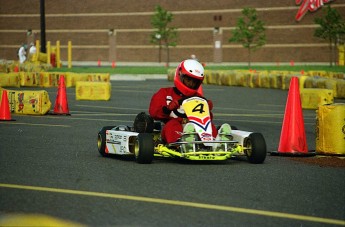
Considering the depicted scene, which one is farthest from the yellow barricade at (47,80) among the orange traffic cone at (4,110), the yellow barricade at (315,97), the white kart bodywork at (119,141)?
the white kart bodywork at (119,141)

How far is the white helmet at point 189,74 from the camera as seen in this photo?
11.6 meters

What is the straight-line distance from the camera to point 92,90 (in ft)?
87.6

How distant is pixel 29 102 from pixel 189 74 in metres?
8.81

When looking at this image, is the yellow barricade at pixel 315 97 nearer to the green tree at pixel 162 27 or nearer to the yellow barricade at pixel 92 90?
the yellow barricade at pixel 92 90

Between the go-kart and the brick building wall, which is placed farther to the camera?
the brick building wall

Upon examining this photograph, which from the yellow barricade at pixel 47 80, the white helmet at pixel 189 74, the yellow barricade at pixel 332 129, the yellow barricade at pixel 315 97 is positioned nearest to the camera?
the white helmet at pixel 189 74

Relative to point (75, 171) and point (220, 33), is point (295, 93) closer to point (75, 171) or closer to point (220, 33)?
point (75, 171)

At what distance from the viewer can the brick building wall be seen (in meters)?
70.4

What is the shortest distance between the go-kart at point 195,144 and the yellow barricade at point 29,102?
27.0ft

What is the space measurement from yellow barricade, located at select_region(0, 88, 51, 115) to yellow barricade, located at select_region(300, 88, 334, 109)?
6948 mm

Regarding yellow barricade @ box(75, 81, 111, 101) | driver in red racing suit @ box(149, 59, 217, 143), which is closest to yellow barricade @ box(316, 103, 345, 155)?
driver in red racing suit @ box(149, 59, 217, 143)

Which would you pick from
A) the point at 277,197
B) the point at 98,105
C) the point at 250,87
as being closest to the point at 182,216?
the point at 277,197

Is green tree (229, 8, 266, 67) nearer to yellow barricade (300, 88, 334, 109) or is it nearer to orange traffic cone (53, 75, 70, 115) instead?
yellow barricade (300, 88, 334, 109)

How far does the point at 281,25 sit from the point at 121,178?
205 feet
